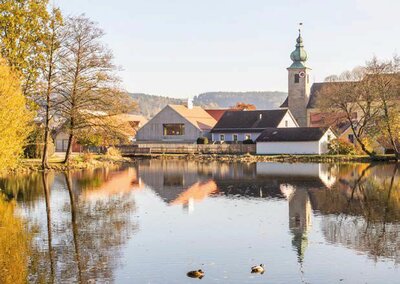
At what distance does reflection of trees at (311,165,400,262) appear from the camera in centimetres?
1889

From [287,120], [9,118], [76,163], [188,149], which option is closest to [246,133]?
[287,120]

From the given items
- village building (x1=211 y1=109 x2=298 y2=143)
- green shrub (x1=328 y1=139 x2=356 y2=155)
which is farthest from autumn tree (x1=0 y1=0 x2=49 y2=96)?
village building (x1=211 y1=109 x2=298 y2=143)

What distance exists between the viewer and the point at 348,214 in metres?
24.6

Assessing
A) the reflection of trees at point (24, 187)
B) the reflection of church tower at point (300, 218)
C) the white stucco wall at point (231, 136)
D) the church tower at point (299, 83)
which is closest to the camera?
the reflection of church tower at point (300, 218)

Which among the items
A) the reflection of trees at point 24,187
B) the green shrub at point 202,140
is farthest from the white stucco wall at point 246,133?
the reflection of trees at point 24,187

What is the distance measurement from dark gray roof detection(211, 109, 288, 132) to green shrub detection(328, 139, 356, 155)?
12813 millimetres

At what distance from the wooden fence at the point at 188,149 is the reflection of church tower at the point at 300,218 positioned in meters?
39.9

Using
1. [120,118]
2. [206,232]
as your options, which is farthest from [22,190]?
[120,118]

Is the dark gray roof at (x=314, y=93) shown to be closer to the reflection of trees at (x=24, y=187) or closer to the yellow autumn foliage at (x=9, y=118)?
the reflection of trees at (x=24, y=187)

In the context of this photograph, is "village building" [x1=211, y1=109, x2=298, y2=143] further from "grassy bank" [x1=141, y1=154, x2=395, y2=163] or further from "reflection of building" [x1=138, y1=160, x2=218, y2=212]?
"reflection of building" [x1=138, y1=160, x2=218, y2=212]

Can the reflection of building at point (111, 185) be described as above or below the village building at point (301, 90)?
below

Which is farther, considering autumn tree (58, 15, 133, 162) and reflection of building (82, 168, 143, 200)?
autumn tree (58, 15, 133, 162)

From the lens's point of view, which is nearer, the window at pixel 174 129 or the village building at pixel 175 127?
the village building at pixel 175 127

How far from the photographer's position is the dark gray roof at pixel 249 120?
80188mm
